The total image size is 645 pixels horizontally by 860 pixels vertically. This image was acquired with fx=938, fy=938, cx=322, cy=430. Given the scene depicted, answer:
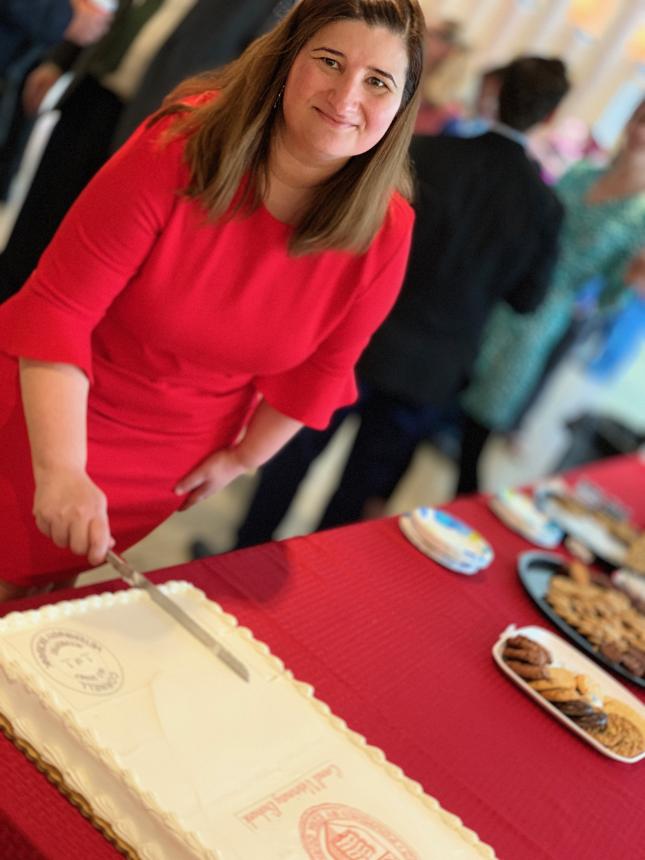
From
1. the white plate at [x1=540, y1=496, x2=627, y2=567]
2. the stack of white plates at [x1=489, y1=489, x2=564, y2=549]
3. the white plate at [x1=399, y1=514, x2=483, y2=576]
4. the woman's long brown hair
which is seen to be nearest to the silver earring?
the woman's long brown hair

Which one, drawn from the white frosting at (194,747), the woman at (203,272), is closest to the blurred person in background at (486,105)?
the woman at (203,272)

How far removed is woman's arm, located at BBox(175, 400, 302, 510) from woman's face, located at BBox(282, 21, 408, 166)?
43cm

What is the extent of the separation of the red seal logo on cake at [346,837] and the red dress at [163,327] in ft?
1.72

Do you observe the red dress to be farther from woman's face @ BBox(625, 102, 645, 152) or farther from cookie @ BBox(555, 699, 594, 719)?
woman's face @ BBox(625, 102, 645, 152)

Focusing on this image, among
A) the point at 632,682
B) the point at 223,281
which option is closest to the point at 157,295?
the point at 223,281

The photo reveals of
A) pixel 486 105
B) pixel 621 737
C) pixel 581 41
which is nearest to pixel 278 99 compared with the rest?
pixel 621 737

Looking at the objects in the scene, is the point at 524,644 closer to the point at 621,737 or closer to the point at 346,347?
the point at 621,737

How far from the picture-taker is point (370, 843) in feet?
2.56

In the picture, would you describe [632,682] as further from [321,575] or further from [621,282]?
[621,282]

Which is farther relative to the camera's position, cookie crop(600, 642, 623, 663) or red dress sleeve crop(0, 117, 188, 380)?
cookie crop(600, 642, 623, 663)

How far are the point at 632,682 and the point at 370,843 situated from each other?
660mm

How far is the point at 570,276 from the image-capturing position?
282 cm

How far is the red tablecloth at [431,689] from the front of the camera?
0.94 m

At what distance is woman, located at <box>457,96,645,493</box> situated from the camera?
2574 mm
